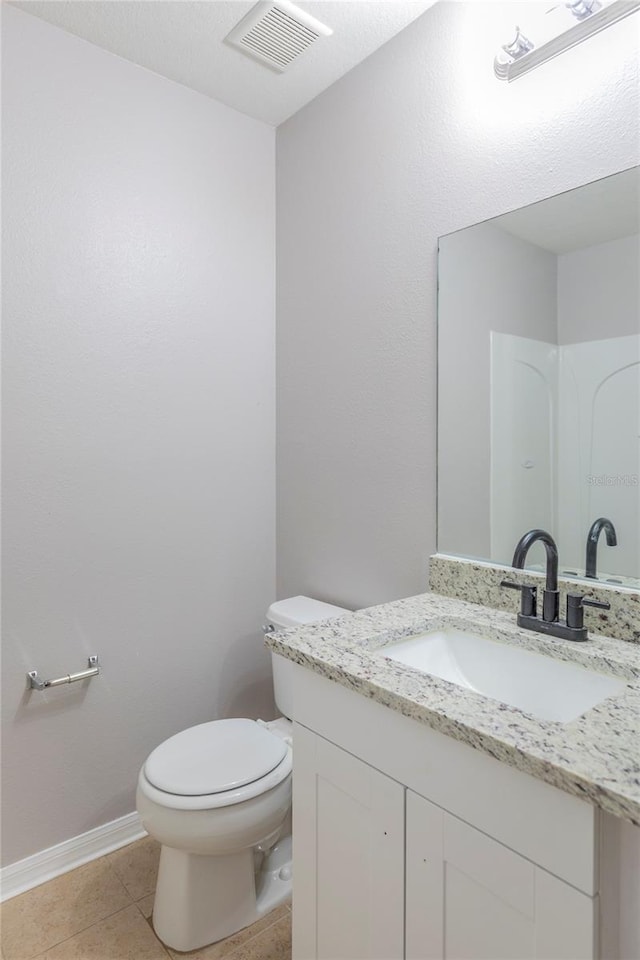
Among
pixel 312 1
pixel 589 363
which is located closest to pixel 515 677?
pixel 589 363

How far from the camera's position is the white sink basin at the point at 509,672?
1.06 m

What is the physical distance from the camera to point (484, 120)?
142cm

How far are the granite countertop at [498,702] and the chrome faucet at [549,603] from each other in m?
0.03

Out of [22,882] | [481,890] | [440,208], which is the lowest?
[22,882]

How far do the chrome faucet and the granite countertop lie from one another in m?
0.03

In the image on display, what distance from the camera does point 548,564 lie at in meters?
1.23

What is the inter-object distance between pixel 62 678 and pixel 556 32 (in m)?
2.15

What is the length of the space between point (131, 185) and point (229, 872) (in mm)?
2080

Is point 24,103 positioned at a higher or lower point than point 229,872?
higher

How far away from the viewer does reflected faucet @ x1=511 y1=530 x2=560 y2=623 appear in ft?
3.93

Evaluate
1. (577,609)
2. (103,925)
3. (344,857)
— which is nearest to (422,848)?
(344,857)

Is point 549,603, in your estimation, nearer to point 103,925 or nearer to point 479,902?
point 479,902

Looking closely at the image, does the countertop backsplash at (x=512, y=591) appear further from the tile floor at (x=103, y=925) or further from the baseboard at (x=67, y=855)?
the baseboard at (x=67, y=855)

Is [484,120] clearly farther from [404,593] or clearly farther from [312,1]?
[404,593]
